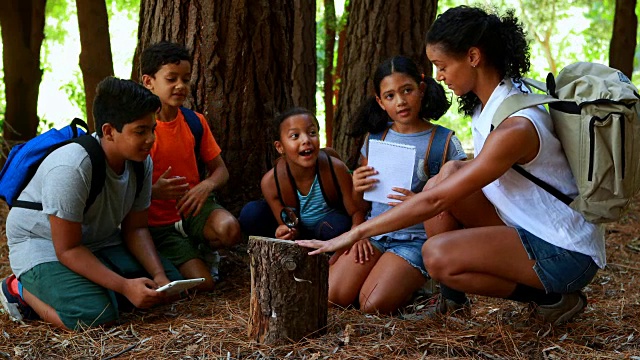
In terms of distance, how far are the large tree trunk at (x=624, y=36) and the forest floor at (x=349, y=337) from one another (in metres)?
5.49

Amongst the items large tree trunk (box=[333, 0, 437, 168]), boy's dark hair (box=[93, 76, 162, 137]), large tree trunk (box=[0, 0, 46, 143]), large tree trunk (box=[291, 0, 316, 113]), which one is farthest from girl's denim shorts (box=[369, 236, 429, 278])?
large tree trunk (box=[0, 0, 46, 143])

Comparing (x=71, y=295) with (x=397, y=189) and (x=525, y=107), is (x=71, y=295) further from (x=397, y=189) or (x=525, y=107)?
(x=525, y=107)

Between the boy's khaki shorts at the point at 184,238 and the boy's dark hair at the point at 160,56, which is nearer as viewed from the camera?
the boy's dark hair at the point at 160,56

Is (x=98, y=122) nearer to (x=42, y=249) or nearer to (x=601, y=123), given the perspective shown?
(x=42, y=249)

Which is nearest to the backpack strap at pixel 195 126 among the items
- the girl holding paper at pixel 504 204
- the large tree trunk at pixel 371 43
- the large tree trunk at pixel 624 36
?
the girl holding paper at pixel 504 204

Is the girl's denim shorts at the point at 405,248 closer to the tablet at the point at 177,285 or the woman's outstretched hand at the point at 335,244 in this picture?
the woman's outstretched hand at the point at 335,244

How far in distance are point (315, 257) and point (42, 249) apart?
63.9 inches

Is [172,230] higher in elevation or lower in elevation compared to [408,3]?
lower

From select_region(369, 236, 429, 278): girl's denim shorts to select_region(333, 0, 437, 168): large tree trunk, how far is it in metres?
1.92

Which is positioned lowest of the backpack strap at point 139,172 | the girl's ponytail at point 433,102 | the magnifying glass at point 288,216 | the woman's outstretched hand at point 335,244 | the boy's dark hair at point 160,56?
the magnifying glass at point 288,216

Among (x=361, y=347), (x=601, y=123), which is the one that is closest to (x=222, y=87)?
(x=361, y=347)

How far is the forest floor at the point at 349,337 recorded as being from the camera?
3252mm

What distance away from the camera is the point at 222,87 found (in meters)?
4.97

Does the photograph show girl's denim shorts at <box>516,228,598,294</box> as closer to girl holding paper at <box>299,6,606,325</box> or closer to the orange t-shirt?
girl holding paper at <box>299,6,606,325</box>
